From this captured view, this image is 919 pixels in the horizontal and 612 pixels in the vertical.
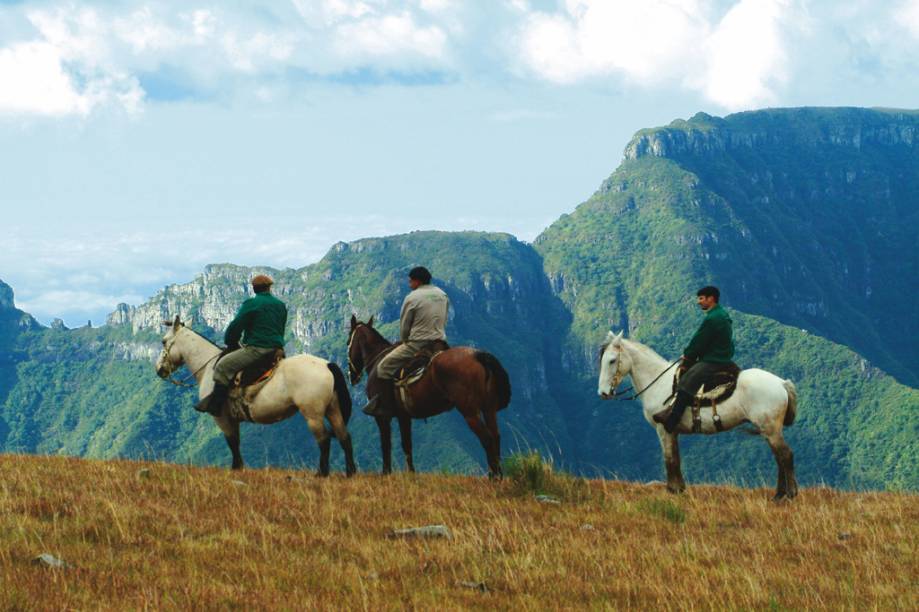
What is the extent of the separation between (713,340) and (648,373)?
1362 millimetres

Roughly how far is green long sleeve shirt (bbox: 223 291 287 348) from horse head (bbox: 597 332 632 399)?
5423mm

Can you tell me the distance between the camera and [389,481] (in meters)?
13.6

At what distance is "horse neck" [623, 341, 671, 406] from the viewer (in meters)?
14.9

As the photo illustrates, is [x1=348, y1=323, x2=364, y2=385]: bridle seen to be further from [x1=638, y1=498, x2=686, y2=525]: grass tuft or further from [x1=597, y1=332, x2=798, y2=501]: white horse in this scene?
[x1=638, y1=498, x2=686, y2=525]: grass tuft

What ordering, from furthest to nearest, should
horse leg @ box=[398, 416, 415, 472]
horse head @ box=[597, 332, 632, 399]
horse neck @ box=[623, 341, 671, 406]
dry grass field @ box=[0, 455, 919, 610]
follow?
1. horse leg @ box=[398, 416, 415, 472]
2. horse head @ box=[597, 332, 632, 399]
3. horse neck @ box=[623, 341, 671, 406]
4. dry grass field @ box=[0, 455, 919, 610]

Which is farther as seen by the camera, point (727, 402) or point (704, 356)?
point (704, 356)

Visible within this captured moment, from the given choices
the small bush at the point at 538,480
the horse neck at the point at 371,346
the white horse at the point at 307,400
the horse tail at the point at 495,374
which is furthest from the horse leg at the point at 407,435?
the small bush at the point at 538,480

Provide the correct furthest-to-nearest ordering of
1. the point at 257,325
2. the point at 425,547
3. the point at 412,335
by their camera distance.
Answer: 1. the point at 412,335
2. the point at 257,325
3. the point at 425,547

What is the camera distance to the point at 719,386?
14117 millimetres

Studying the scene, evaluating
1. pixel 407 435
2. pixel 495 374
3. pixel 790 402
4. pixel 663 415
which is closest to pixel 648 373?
pixel 663 415

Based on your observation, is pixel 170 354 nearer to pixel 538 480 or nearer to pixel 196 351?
pixel 196 351

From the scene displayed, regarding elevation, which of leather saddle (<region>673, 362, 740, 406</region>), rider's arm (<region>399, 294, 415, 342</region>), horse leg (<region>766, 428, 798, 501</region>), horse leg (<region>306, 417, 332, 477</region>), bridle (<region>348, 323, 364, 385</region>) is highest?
rider's arm (<region>399, 294, 415, 342</region>)

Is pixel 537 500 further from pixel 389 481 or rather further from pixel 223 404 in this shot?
pixel 223 404

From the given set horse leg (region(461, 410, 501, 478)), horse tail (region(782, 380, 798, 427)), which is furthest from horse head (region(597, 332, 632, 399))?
horse tail (region(782, 380, 798, 427))
